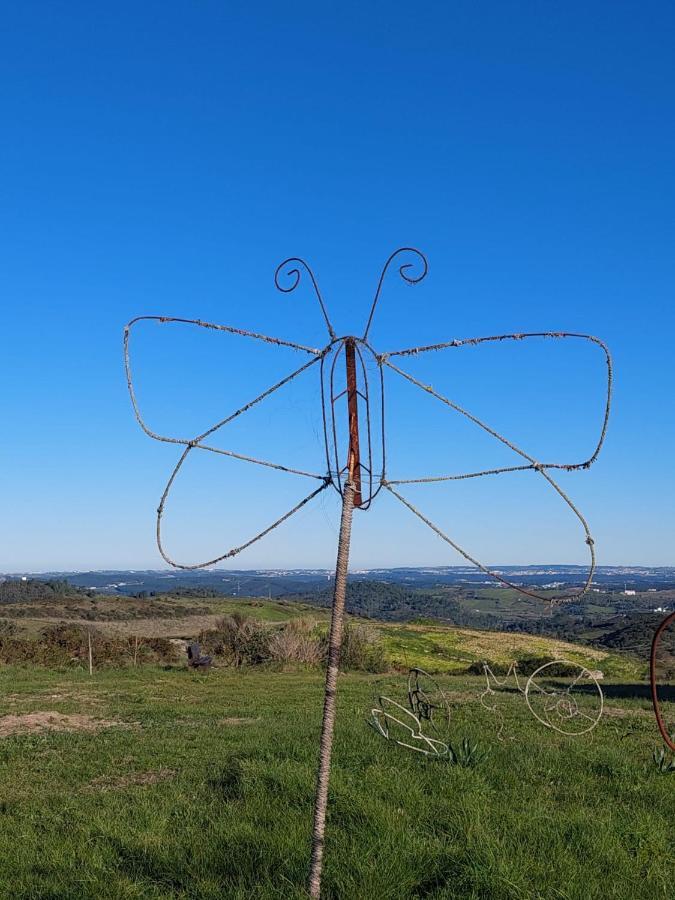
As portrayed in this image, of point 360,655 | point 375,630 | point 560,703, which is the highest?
point 560,703

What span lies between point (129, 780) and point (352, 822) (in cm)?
435

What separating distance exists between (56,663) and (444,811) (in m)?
25.0

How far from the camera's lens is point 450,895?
4266mm

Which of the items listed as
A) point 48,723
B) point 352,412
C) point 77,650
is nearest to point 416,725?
point 48,723

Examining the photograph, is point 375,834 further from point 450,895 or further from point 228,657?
point 228,657

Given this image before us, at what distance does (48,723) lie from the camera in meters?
14.1

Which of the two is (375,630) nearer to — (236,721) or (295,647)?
(295,647)

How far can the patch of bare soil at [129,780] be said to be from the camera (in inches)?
327

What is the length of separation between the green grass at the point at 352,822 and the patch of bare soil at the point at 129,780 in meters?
0.06

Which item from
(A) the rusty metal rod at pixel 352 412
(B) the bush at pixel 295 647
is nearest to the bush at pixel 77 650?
(B) the bush at pixel 295 647

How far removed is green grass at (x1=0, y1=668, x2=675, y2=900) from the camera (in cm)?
449

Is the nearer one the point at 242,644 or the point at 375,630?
the point at 242,644

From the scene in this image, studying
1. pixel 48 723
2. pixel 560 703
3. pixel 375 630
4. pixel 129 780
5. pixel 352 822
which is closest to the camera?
pixel 352 822

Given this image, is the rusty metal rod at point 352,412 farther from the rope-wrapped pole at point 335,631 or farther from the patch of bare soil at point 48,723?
the patch of bare soil at point 48,723
